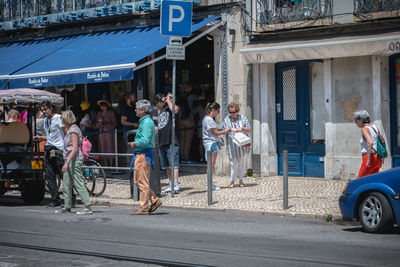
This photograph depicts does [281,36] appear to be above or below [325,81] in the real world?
above

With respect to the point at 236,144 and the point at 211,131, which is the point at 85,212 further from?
the point at 236,144

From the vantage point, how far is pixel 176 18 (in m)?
14.2

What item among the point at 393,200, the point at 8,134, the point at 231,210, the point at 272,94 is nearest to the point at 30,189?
the point at 8,134

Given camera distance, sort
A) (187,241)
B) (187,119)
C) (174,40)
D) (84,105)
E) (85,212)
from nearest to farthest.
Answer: (187,241), (85,212), (174,40), (187,119), (84,105)

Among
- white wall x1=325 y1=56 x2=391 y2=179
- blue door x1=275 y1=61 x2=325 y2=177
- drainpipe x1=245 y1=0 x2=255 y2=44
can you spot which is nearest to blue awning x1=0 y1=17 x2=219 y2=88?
drainpipe x1=245 y1=0 x2=255 y2=44

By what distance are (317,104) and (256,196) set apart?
12.8ft

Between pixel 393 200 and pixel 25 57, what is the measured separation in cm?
1506

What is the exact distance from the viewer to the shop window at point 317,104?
1733 cm

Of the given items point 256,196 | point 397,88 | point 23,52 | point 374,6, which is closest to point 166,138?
point 256,196

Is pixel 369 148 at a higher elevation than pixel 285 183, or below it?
higher

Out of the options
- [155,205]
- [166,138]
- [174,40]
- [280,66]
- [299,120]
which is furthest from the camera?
[280,66]

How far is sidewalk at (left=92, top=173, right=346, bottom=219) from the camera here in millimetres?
12672

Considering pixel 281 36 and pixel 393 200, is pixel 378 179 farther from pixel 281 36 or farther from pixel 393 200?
pixel 281 36

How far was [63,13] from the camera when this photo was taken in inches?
886
